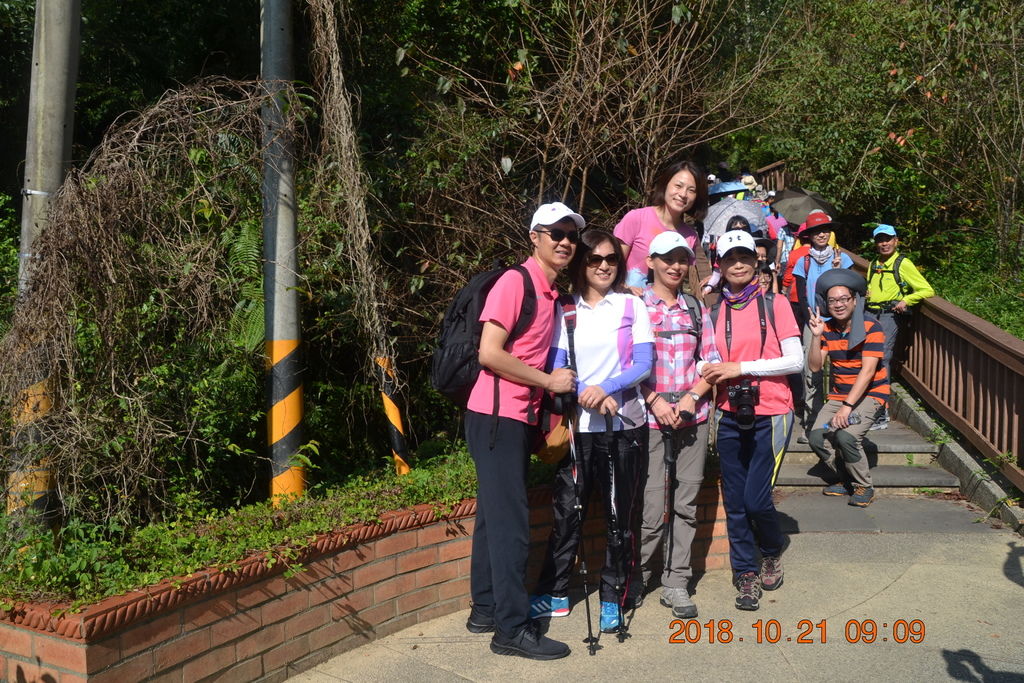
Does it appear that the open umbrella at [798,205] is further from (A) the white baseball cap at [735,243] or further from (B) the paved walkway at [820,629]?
(A) the white baseball cap at [735,243]

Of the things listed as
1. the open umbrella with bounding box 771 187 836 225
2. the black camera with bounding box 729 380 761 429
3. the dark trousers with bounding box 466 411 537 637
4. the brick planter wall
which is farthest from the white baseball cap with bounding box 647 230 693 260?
the open umbrella with bounding box 771 187 836 225

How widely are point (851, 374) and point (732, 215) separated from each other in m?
2.61

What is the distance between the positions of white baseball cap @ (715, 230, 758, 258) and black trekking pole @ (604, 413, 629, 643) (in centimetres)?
123

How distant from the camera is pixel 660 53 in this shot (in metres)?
7.21

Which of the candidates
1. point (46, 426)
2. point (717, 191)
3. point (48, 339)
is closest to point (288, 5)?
point (48, 339)

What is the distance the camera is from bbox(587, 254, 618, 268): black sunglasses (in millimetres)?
4770

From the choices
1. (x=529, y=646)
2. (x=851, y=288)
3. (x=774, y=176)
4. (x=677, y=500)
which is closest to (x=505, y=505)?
(x=529, y=646)

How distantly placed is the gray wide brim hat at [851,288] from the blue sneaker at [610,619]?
3.03 meters

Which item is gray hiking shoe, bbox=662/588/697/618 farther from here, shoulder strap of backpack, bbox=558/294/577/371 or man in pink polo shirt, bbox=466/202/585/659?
shoulder strap of backpack, bbox=558/294/577/371

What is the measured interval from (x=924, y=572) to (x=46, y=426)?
4842mm

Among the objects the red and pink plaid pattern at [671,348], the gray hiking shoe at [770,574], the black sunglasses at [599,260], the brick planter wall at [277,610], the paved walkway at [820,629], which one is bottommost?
the paved walkway at [820,629]

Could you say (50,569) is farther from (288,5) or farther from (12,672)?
(288,5)

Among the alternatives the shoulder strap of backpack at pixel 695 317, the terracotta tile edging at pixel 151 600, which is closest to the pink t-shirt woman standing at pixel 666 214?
the shoulder strap of backpack at pixel 695 317

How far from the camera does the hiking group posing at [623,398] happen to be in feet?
14.8
